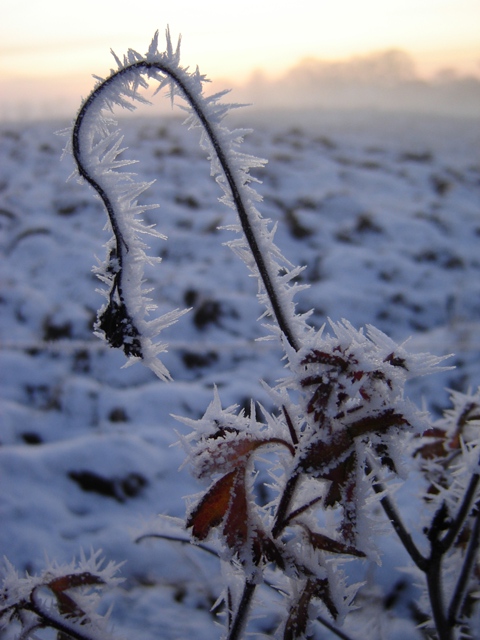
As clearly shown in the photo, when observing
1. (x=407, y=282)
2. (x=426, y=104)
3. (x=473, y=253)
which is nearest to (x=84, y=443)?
(x=407, y=282)

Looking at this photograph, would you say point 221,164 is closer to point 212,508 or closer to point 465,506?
point 212,508

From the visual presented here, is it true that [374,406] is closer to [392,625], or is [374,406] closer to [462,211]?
[392,625]

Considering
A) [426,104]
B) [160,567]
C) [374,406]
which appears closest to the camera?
[374,406]

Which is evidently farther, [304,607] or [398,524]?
[398,524]

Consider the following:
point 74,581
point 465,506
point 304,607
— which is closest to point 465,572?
point 465,506

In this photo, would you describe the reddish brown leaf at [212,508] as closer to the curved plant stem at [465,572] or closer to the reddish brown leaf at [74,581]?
Answer: the reddish brown leaf at [74,581]

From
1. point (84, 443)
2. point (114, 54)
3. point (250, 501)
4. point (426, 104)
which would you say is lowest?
point (84, 443)
